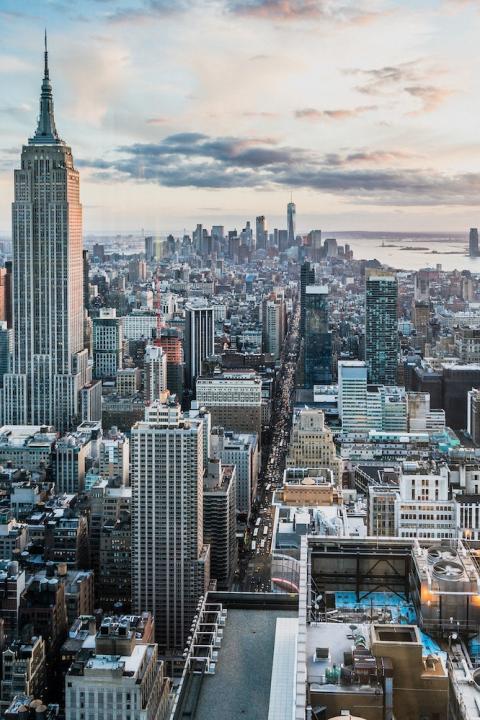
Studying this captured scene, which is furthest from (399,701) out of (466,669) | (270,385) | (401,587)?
(270,385)

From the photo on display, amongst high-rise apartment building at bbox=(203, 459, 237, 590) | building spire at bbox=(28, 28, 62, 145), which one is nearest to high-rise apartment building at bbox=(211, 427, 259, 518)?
high-rise apartment building at bbox=(203, 459, 237, 590)

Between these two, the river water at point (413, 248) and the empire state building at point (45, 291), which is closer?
the river water at point (413, 248)

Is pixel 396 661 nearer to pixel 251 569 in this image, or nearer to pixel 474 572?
pixel 474 572

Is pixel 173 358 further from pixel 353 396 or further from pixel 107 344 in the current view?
pixel 353 396

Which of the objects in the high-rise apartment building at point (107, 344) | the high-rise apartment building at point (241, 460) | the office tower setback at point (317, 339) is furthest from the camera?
the high-rise apartment building at point (107, 344)

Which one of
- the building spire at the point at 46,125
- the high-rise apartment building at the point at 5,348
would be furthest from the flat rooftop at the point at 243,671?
the high-rise apartment building at the point at 5,348

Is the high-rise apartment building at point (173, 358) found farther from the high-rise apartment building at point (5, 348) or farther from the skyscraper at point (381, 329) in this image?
the skyscraper at point (381, 329)
